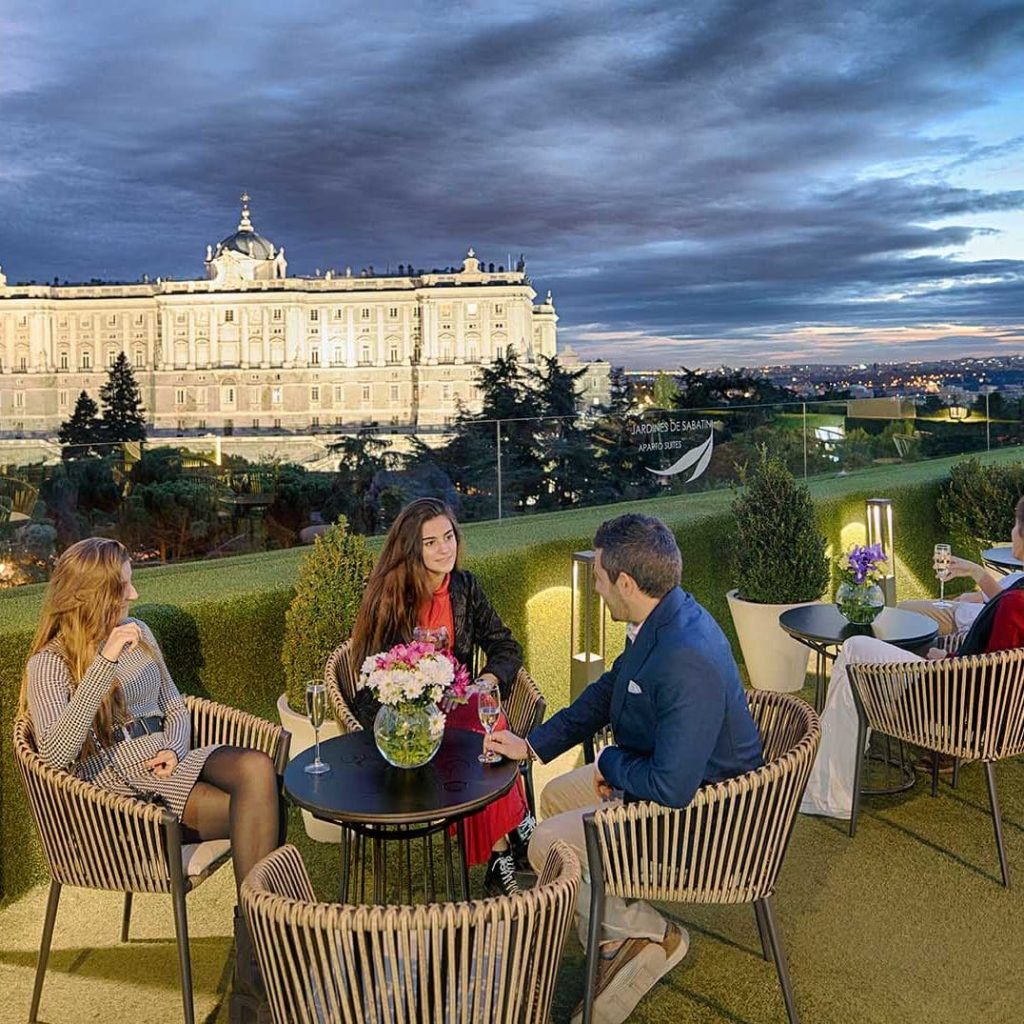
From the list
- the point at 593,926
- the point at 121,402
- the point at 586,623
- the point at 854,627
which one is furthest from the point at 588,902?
the point at 121,402

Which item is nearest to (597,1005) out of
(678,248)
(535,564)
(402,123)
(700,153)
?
(535,564)

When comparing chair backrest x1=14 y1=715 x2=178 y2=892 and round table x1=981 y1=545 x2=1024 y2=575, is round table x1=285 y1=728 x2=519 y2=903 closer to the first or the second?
chair backrest x1=14 y1=715 x2=178 y2=892

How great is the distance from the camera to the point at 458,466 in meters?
5.78

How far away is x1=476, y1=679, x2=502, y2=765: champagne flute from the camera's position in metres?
2.49

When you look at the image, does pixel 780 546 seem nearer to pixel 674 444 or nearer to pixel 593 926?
pixel 674 444

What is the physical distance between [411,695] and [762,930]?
3.73 feet

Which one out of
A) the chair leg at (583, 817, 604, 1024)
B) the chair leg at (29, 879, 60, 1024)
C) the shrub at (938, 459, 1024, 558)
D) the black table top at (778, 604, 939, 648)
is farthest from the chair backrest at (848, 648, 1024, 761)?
the shrub at (938, 459, 1024, 558)

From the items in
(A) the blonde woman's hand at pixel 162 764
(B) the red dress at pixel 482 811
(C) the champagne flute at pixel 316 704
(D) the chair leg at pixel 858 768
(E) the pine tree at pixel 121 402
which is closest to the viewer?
(C) the champagne flute at pixel 316 704

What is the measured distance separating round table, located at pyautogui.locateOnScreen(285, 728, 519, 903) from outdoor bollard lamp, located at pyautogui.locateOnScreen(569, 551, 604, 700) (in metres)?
1.82

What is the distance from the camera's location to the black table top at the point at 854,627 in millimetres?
3859

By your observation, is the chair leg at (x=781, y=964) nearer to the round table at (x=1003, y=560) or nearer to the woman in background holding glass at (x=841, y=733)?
the woman in background holding glass at (x=841, y=733)

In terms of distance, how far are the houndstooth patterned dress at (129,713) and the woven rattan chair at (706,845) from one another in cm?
108

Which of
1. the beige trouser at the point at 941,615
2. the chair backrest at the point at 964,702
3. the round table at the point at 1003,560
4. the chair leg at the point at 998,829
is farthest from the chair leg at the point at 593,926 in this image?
the round table at the point at 1003,560

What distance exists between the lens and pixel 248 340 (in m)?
98.8
